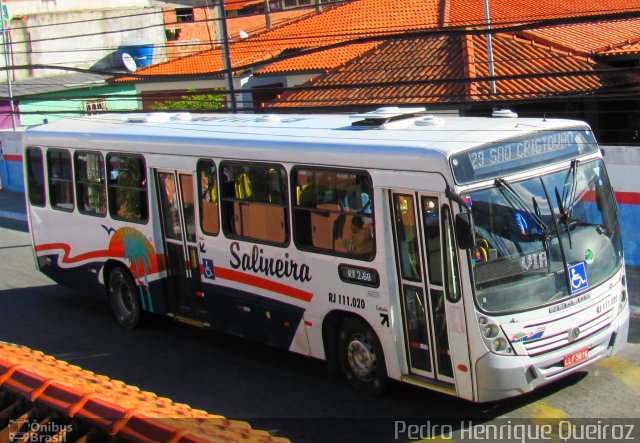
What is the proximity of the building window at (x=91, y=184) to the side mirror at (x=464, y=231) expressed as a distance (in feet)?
21.3

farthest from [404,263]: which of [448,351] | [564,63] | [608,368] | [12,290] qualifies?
[564,63]

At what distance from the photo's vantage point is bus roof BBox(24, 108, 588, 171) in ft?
28.7

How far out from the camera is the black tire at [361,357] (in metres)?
9.32

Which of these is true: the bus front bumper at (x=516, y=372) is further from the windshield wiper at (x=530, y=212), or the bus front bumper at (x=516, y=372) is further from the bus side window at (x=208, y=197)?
the bus side window at (x=208, y=197)

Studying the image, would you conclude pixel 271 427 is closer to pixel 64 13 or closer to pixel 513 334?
pixel 513 334

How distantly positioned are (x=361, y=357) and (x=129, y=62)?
34245 mm

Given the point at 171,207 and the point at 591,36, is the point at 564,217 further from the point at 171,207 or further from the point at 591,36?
the point at 591,36

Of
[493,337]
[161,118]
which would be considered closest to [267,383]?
[493,337]

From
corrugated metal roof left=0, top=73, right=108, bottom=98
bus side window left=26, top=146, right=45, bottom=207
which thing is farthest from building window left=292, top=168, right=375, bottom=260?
corrugated metal roof left=0, top=73, right=108, bottom=98

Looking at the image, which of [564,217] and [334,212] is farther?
[334,212]

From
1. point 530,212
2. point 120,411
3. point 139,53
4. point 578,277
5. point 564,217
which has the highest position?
point 139,53

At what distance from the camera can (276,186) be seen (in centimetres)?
1021

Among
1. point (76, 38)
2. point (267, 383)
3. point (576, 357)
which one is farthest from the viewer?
point (76, 38)

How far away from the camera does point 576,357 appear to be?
8547 millimetres
